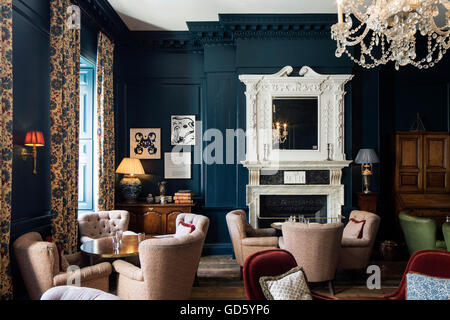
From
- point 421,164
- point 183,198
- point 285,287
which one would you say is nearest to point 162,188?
point 183,198

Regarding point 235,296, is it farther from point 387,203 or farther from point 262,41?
point 262,41

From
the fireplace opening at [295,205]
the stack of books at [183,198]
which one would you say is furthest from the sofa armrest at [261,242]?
the stack of books at [183,198]

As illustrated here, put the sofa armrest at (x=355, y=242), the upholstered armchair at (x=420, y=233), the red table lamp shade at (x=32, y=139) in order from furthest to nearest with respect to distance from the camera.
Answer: the upholstered armchair at (x=420, y=233), the sofa armrest at (x=355, y=242), the red table lamp shade at (x=32, y=139)

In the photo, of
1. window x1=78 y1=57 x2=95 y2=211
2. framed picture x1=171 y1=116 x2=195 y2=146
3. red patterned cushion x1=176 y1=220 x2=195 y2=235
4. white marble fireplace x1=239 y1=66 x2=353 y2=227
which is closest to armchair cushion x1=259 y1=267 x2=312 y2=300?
red patterned cushion x1=176 y1=220 x2=195 y2=235

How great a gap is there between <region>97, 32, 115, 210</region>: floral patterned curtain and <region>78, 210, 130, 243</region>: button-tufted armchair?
316mm

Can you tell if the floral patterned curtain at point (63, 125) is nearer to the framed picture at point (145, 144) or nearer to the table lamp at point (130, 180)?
the table lamp at point (130, 180)

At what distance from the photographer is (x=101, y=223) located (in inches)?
184

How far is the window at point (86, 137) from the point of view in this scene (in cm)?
518

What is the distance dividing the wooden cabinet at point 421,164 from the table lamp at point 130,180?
4.43 m

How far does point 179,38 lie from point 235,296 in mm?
4536

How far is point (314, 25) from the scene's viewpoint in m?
5.43

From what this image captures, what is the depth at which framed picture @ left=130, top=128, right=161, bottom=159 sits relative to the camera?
6.09m
